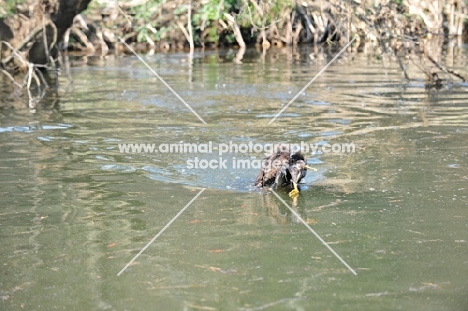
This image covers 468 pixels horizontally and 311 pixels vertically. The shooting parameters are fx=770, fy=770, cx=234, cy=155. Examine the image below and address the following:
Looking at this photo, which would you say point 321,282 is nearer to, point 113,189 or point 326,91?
point 113,189

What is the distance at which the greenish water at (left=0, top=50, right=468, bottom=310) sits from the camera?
4.38 m

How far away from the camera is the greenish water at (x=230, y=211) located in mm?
4375

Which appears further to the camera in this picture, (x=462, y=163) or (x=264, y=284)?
(x=462, y=163)

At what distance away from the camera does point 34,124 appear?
391 inches

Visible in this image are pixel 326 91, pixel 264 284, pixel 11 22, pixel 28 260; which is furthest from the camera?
pixel 11 22

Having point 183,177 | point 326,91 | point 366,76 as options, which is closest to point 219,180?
point 183,177

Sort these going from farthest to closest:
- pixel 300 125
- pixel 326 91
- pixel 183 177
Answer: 1. pixel 326 91
2. pixel 300 125
3. pixel 183 177

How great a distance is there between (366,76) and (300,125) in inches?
219

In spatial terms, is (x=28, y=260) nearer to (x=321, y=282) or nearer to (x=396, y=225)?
(x=321, y=282)

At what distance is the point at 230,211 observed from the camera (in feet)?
19.5

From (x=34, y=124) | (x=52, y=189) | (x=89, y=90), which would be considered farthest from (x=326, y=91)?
(x=52, y=189)

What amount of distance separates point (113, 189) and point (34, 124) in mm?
3657

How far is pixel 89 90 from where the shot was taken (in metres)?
13.4

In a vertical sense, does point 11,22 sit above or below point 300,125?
above
